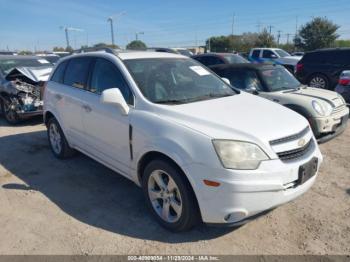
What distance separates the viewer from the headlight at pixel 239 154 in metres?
2.64

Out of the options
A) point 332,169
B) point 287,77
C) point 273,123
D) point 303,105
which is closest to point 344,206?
point 332,169

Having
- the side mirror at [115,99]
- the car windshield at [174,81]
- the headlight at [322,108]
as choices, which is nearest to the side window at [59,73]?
the car windshield at [174,81]

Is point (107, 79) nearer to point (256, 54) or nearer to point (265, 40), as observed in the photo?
point (256, 54)

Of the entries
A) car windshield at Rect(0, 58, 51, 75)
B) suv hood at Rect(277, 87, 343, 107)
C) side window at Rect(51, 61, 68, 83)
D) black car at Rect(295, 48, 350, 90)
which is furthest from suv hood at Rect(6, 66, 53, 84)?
black car at Rect(295, 48, 350, 90)

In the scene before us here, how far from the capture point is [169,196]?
10.2ft

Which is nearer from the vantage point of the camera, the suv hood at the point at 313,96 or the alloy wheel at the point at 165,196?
the alloy wheel at the point at 165,196

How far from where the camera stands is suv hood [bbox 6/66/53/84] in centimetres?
798

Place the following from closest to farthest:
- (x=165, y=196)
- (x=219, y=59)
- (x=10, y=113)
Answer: (x=165, y=196) → (x=10, y=113) → (x=219, y=59)

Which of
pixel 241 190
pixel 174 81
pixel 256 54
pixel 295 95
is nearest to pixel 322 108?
pixel 295 95

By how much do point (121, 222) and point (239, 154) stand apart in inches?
61.1

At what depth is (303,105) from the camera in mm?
5480

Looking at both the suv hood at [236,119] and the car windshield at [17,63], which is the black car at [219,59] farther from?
the suv hood at [236,119]

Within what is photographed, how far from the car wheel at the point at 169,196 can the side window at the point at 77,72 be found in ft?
6.12

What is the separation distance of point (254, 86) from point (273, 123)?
3.49 m
